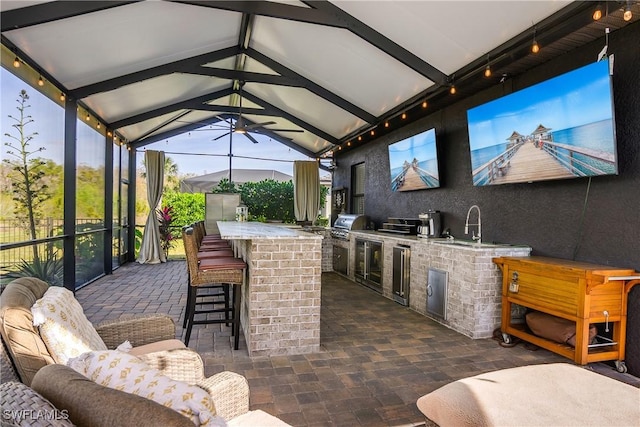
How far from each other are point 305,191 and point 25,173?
6.06 meters

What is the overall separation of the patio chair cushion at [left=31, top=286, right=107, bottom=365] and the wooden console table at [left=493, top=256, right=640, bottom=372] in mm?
3218

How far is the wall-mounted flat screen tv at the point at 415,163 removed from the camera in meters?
5.07

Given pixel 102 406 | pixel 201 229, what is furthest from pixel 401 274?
pixel 102 406

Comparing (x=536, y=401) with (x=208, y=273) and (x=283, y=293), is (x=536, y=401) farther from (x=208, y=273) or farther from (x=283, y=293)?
(x=208, y=273)

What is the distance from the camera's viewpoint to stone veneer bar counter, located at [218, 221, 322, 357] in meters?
3.13

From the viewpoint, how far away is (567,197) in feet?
11.0

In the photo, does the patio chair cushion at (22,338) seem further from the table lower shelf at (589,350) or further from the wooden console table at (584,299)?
the table lower shelf at (589,350)

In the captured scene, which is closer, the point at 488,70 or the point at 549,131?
the point at 549,131

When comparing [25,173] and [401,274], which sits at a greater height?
[25,173]

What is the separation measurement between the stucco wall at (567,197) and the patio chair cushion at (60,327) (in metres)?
3.64

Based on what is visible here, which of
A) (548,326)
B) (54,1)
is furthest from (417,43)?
(54,1)

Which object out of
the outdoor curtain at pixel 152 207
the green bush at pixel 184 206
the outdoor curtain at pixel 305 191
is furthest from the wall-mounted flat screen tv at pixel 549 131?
the green bush at pixel 184 206

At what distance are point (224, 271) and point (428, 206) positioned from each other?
3.42m

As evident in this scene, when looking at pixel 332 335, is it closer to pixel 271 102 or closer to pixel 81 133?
pixel 81 133
